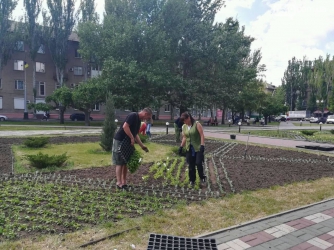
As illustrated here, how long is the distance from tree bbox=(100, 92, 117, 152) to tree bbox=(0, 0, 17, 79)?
34.0 meters

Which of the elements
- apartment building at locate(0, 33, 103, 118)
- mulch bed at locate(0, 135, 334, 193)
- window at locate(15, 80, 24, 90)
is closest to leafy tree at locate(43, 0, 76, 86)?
apartment building at locate(0, 33, 103, 118)

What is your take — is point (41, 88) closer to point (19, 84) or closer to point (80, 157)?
point (19, 84)

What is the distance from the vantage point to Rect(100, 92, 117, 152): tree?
34.4ft

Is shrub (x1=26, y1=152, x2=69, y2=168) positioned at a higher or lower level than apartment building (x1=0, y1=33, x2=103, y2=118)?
lower

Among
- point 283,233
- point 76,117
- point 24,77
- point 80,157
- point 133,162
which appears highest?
point 24,77

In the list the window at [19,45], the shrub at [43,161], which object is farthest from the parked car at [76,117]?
the shrub at [43,161]

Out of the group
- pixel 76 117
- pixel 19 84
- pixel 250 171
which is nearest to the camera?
pixel 250 171

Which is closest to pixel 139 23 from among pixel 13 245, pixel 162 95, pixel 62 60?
pixel 162 95

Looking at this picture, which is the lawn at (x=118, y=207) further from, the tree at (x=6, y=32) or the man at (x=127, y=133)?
the tree at (x=6, y=32)

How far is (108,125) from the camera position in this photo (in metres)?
10.7

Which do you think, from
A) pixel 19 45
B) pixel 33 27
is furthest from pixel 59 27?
pixel 19 45

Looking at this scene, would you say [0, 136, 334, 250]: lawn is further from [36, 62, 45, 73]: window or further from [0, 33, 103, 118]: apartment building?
[36, 62, 45, 73]: window

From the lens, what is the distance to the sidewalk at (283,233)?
365 centimetres

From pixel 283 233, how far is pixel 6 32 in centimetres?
4278
